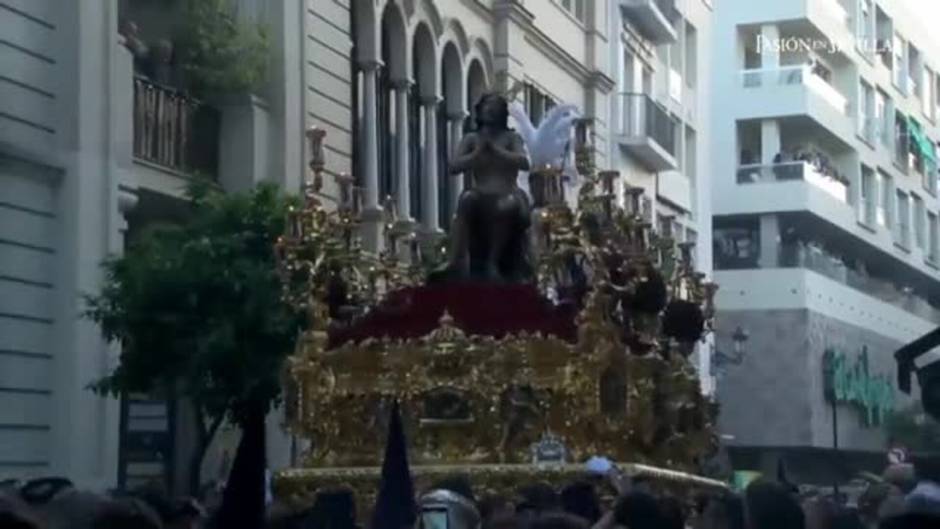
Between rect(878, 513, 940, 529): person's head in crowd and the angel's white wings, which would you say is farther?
the angel's white wings

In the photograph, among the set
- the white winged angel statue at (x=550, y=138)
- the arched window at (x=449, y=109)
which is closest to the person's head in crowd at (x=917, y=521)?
the white winged angel statue at (x=550, y=138)

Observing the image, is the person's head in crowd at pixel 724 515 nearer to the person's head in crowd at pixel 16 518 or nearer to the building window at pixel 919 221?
the person's head in crowd at pixel 16 518

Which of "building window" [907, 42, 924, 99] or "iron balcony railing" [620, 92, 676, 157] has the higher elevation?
"building window" [907, 42, 924, 99]

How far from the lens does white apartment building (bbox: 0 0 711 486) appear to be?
A: 66.4ft

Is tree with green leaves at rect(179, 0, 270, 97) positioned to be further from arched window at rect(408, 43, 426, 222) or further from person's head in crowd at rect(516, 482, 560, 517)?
person's head in crowd at rect(516, 482, 560, 517)

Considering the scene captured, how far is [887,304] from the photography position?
197ft

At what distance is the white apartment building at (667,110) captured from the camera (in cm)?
4188

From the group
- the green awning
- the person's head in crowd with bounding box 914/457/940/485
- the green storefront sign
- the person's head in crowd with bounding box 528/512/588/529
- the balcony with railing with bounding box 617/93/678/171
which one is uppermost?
the green awning

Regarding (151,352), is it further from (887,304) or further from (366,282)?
(887,304)

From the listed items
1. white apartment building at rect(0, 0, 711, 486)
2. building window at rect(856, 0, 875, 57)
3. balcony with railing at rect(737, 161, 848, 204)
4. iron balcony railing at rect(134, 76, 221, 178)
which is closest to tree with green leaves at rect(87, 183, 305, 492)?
white apartment building at rect(0, 0, 711, 486)

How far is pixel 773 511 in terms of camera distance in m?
8.23

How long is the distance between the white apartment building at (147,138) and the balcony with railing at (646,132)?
188 inches

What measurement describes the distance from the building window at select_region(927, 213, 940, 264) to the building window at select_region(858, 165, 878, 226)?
24.6 ft

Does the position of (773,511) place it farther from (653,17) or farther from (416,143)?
(653,17)
